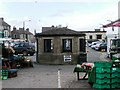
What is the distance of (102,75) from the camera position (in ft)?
40.6

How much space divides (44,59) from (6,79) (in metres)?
9.65

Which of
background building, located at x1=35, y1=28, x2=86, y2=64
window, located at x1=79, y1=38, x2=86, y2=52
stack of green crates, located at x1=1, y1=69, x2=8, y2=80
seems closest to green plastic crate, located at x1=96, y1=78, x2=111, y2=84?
stack of green crates, located at x1=1, y1=69, x2=8, y2=80

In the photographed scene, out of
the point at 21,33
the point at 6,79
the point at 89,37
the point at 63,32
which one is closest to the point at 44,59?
the point at 63,32

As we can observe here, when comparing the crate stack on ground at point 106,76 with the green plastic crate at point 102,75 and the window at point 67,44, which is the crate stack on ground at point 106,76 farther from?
the window at point 67,44

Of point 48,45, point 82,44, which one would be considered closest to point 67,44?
point 82,44

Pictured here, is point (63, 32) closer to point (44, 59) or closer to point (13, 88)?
point (44, 59)

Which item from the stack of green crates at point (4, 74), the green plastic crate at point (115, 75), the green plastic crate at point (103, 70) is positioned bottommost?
the stack of green crates at point (4, 74)

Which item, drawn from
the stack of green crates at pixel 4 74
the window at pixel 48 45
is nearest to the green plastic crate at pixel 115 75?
the stack of green crates at pixel 4 74

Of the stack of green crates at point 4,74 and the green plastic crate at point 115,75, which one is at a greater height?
the green plastic crate at point 115,75

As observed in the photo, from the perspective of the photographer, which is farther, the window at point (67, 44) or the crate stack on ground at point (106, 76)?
the window at point (67, 44)

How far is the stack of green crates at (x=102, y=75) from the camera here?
12.4 meters

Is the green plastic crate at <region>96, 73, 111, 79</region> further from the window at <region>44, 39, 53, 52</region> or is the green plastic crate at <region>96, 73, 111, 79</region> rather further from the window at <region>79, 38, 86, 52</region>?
the window at <region>44, 39, 53, 52</region>

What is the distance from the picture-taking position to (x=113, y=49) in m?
34.0

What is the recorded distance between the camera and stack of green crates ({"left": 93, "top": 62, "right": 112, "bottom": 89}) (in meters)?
12.4
